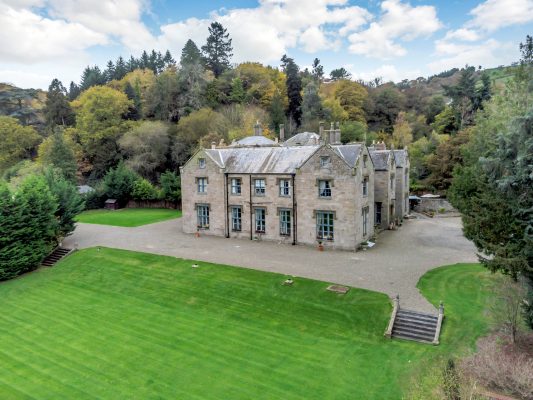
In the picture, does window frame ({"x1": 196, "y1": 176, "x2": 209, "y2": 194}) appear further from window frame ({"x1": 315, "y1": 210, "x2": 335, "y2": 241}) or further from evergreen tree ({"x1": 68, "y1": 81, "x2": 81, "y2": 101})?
evergreen tree ({"x1": 68, "y1": 81, "x2": 81, "y2": 101})

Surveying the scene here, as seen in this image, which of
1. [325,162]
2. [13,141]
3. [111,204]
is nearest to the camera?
[325,162]

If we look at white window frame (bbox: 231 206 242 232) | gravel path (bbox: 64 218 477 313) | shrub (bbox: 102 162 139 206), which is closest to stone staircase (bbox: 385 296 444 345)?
gravel path (bbox: 64 218 477 313)

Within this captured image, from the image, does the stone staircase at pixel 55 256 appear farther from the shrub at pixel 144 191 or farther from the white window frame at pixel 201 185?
the shrub at pixel 144 191

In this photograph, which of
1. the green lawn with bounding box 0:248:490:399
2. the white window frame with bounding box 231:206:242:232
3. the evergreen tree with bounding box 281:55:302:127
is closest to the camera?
the green lawn with bounding box 0:248:490:399

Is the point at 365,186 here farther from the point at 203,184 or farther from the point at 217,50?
the point at 217,50

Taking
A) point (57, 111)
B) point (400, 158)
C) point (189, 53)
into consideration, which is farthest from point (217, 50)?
point (400, 158)
